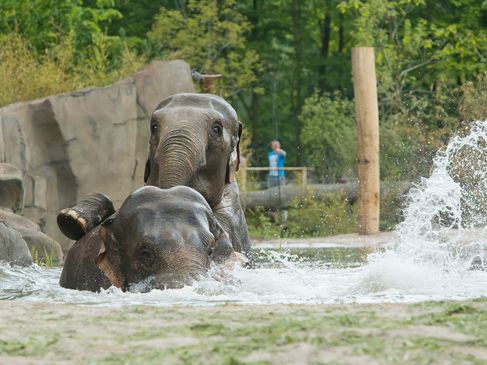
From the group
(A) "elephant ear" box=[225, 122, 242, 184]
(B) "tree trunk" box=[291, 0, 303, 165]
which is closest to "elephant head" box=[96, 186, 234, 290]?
(A) "elephant ear" box=[225, 122, 242, 184]

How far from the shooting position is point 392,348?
15.1 feet

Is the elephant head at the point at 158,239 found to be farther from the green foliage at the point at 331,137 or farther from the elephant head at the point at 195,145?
the green foliage at the point at 331,137

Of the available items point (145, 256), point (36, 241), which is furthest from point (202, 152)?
point (36, 241)

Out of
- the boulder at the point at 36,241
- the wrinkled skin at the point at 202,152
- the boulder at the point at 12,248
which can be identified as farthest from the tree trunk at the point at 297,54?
the wrinkled skin at the point at 202,152

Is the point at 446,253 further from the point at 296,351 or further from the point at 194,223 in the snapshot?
the point at 296,351

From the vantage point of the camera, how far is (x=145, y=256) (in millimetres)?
7973

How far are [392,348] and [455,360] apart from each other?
279mm

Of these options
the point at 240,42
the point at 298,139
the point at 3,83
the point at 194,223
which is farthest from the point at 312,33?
the point at 194,223

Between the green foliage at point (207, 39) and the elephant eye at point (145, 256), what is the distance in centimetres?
2663

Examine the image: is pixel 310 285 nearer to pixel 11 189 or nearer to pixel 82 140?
pixel 11 189

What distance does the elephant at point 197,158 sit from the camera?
9953mm

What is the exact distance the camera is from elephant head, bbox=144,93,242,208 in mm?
10062

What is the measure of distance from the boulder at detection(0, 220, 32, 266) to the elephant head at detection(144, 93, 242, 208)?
1476 mm

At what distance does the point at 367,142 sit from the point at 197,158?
34.0 ft
